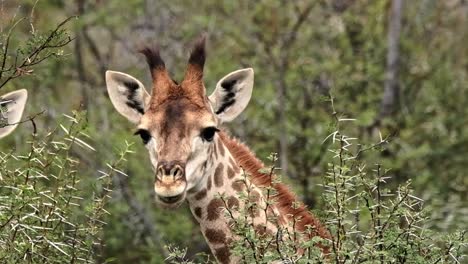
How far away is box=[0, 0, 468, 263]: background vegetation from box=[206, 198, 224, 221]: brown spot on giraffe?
591 centimetres

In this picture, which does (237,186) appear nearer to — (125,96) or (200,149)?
(200,149)

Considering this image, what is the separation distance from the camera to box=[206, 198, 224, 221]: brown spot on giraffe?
1021cm

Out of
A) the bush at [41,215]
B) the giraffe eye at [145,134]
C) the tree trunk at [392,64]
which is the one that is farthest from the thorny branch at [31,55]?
the tree trunk at [392,64]

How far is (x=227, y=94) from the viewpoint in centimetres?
1096

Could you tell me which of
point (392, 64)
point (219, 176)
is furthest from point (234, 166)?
point (392, 64)

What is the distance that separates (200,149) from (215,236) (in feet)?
2.15

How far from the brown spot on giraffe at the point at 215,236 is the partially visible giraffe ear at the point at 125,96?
1.29m

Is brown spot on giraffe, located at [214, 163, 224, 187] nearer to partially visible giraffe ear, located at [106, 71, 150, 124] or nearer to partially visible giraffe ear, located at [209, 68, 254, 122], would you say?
partially visible giraffe ear, located at [209, 68, 254, 122]

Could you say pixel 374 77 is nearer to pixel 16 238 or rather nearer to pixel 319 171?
pixel 319 171

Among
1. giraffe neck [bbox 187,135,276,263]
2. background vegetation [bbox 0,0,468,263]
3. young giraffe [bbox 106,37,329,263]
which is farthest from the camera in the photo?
background vegetation [bbox 0,0,468,263]

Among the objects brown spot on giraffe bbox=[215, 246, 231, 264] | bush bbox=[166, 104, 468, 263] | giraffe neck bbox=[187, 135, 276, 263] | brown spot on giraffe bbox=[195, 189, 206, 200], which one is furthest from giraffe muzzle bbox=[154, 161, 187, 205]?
bush bbox=[166, 104, 468, 263]

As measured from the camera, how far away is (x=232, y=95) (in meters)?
11.0

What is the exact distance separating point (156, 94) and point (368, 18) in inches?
394

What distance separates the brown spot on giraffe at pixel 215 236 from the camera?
399 inches
